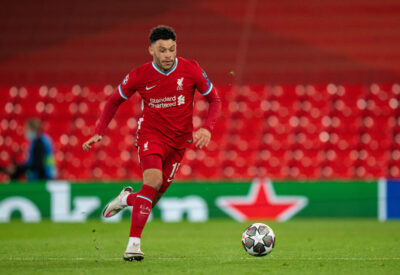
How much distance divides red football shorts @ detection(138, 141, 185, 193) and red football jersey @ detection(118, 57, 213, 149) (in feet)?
0.20

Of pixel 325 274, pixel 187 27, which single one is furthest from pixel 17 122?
pixel 325 274

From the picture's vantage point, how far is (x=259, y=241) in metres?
6.23

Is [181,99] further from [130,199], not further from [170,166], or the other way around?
[130,199]

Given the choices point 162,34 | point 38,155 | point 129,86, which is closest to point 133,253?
point 129,86

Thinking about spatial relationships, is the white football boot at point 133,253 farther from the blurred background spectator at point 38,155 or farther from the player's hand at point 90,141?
the blurred background spectator at point 38,155

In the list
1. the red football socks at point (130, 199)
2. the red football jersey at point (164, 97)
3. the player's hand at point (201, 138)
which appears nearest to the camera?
the player's hand at point (201, 138)

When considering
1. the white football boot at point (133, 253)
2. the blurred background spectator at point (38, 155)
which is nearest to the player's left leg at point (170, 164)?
the white football boot at point (133, 253)

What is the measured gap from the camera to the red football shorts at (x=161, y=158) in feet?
20.3

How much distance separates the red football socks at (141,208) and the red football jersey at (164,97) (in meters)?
0.52

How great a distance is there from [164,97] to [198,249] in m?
1.81

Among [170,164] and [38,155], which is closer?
[170,164]

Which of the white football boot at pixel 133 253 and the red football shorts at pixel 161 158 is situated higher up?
the red football shorts at pixel 161 158

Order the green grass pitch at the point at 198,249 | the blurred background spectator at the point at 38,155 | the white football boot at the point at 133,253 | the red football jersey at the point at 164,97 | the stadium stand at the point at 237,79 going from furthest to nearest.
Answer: the stadium stand at the point at 237,79 → the blurred background spectator at the point at 38,155 → the red football jersey at the point at 164,97 → the white football boot at the point at 133,253 → the green grass pitch at the point at 198,249

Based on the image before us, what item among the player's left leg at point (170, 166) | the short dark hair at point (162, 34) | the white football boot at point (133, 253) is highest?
the short dark hair at point (162, 34)
